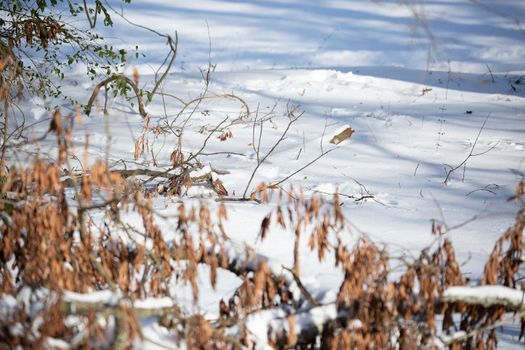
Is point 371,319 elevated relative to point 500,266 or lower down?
lower down

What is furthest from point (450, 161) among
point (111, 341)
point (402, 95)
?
point (111, 341)

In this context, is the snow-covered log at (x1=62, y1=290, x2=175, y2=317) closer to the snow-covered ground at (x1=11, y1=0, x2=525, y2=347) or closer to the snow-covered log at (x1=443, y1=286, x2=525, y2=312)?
the snow-covered ground at (x1=11, y1=0, x2=525, y2=347)

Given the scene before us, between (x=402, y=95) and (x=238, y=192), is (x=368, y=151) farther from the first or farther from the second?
(x=402, y=95)

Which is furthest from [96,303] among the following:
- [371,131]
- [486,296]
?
[371,131]

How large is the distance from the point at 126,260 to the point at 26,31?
2.43m

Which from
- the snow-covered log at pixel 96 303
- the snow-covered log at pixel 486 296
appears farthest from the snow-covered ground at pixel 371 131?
the snow-covered log at pixel 486 296

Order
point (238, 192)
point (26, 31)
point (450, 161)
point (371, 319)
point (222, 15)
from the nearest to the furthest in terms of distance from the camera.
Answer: point (371, 319) < point (26, 31) < point (238, 192) < point (450, 161) < point (222, 15)

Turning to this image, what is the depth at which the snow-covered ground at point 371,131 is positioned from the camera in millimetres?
3719

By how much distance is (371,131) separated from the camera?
22.0 ft

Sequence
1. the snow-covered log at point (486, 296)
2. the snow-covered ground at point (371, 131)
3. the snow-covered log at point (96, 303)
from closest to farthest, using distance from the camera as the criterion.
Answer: the snow-covered log at point (96, 303), the snow-covered log at point (486, 296), the snow-covered ground at point (371, 131)

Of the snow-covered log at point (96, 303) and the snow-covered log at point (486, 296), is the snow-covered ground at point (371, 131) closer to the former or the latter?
the snow-covered log at point (96, 303)

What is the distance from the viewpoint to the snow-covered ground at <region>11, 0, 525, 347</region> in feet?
12.2

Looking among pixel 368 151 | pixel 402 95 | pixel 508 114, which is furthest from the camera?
pixel 402 95

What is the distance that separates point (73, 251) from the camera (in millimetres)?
2391
